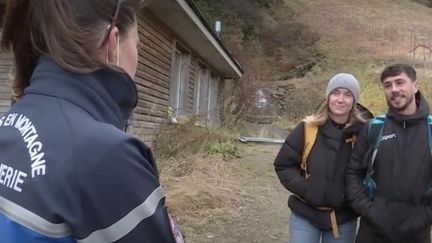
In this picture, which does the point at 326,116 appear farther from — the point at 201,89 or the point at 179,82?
the point at 201,89

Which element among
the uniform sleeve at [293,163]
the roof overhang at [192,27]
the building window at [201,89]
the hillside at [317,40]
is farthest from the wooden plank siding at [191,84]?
the uniform sleeve at [293,163]

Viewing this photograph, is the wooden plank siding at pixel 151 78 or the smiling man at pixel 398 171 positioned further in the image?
the wooden plank siding at pixel 151 78

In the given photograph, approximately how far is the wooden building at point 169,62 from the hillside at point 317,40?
26.9 feet

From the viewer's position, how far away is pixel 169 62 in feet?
37.6

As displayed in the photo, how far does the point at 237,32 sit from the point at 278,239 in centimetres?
2510

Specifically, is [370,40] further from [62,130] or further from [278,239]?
[62,130]

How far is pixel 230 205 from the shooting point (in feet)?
23.6

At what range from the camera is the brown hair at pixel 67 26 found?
110cm

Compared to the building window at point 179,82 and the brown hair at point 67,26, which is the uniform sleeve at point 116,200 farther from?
A: the building window at point 179,82

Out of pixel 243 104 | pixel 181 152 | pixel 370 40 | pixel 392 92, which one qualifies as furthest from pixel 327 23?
pixel 392 92

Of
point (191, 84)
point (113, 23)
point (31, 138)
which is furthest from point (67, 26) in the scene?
point (191, 84)

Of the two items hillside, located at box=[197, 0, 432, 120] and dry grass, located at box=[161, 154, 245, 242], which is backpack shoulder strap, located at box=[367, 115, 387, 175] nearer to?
dry grass, located at box=[161, 154, 245, 242]

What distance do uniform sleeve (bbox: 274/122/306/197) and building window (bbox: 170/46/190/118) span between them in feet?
26.1

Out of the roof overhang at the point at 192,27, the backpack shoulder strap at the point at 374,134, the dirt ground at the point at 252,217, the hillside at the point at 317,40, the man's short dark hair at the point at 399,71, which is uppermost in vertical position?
the hillside at the point at 317,40
